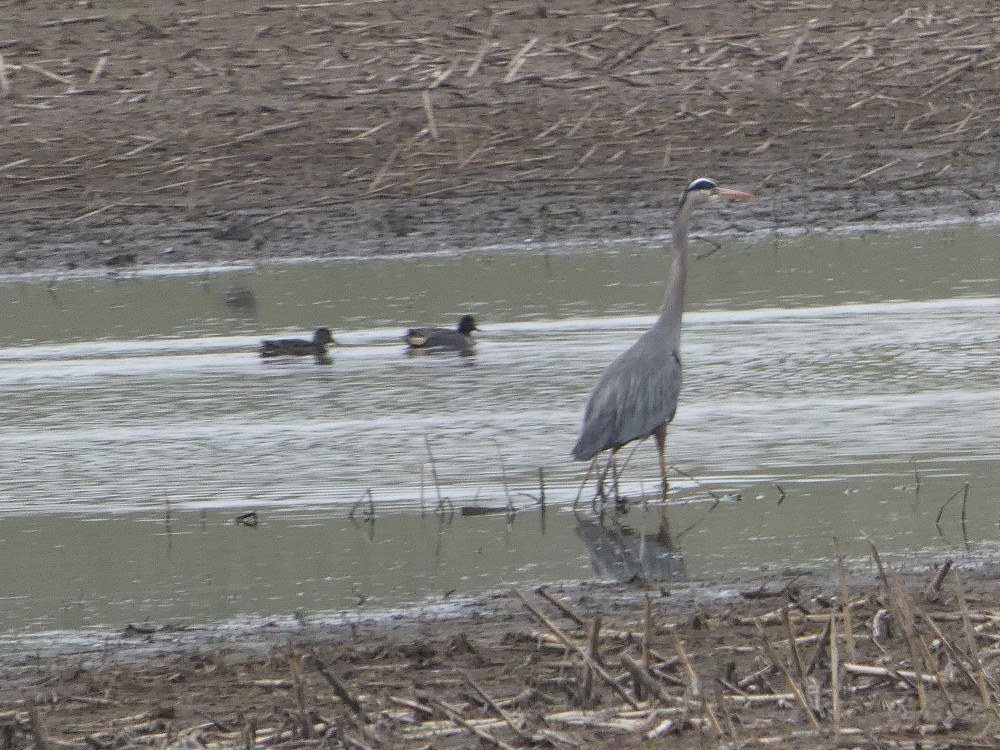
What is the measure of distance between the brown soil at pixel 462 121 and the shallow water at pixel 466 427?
937mm

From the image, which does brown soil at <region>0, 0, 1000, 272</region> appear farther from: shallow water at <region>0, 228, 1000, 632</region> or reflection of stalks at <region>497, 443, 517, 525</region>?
reflection of stalks at <region>497, 443, 517, 525</region>

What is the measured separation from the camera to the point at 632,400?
8.71m

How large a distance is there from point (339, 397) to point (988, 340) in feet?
12.0

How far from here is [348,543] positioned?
7.88m

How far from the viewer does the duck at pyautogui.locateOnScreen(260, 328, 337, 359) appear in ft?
39.2

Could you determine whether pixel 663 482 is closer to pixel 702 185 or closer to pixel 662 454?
pixel 662 454

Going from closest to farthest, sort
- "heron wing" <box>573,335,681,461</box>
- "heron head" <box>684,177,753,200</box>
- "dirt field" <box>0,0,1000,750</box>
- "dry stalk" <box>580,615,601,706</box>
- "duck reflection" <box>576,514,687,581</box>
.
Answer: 1. "dry stalk" <box>580,615,601,706</box>
2. "duck reflection" <box>576,514,687,581</box>
3. "heron wing" <box>573,335,681,461</box>
4. "heron head" <box>684,177,753,200</box>
5. "dirt field" <box>0,0,1000,750</box>

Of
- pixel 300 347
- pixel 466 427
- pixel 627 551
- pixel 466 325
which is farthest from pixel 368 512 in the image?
pixel 466 325

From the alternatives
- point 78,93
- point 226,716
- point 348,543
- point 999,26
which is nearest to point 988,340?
point 348,543

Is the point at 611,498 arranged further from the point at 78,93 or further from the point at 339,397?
the point at 78,93

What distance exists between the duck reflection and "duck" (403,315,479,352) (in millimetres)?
3880

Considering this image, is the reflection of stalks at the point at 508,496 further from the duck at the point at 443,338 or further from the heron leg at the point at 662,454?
the duck at the point at 443,338

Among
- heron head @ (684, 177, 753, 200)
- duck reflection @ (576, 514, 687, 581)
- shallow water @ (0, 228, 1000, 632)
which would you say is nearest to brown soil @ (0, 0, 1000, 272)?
shallow water @ (0, 228, 1000, 632)

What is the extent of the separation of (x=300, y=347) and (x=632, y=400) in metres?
3.68
